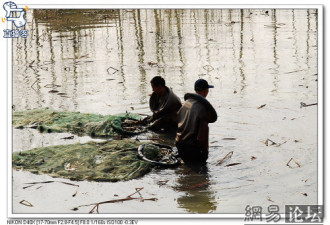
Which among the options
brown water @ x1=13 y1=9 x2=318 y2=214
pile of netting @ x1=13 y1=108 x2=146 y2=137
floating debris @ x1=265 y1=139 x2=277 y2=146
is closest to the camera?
brown water @ x1=13 y1=9 x2=318 y2=214

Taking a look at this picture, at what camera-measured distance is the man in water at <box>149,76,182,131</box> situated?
31.9 ft

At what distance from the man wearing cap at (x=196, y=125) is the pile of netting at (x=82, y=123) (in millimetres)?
1580

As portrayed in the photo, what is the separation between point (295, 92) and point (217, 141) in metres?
3.04

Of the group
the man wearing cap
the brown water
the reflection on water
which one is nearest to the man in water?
the brown water

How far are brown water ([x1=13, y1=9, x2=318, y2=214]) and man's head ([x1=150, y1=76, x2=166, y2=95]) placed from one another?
3.86 feet

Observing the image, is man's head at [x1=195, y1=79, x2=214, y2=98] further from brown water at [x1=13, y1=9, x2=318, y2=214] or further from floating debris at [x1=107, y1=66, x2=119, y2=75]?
floating debris at [x1=107, y1=66, x2=119, y2=75]

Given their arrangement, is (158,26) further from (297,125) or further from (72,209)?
(72,209)

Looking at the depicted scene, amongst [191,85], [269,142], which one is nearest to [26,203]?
[269,142]

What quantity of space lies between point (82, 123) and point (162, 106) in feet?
5.04

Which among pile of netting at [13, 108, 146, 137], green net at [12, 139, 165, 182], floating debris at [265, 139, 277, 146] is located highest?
pile of netting at [13, 108, 146, 137]

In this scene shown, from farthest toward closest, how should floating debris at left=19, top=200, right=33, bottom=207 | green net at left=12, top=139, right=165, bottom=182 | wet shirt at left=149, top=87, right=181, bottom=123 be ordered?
wet shirt at left=149, top=87, right=181, bottom=123
green net at left=12, top=139, right=165, bottom=182
floating debris at left=19, top=200, right=33, bottom=207

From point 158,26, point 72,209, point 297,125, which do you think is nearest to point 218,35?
point 158,26

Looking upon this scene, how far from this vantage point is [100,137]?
32.0ft

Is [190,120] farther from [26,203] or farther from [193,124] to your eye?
[26,203]
